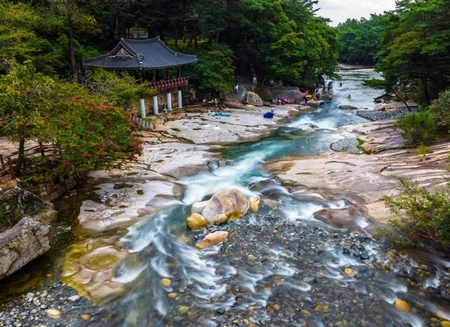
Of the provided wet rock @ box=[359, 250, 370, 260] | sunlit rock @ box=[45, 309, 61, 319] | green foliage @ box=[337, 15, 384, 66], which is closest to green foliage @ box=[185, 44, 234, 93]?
wet rock @ box=[359, 250, 370, 260]

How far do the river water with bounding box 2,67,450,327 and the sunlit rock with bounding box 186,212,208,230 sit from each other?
0.31 m

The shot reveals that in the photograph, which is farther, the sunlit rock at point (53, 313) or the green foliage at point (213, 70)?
the green foliage at point (213, 70)

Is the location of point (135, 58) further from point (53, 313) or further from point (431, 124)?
point (53, 313)

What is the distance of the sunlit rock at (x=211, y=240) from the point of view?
1241 centimetres

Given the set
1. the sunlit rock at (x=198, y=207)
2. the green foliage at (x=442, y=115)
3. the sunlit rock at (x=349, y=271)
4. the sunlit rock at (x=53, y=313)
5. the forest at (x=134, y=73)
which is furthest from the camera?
the green foliage at (x=442, y=115)

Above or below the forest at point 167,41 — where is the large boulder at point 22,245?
below

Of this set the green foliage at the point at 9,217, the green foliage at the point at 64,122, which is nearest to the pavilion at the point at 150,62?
the green foliage at the point at 64,122

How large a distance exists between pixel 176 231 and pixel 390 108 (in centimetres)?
3498

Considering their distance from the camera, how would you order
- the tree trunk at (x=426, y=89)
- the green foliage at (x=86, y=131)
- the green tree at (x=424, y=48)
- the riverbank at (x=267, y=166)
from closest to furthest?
the riverbank at (x=267, y=166), the green foliage at (x=86, y=131), the green tree at (x=424, y=48), the tree trunk at (x=426, y=89)

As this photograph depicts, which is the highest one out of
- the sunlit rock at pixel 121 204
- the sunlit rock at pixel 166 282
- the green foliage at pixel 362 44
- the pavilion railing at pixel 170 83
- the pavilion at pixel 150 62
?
the green foliage at pixel 362 44

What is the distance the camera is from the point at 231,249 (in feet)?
39.9

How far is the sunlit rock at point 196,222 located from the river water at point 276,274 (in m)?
0.31

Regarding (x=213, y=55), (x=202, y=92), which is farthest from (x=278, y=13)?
(x=202, y=92)

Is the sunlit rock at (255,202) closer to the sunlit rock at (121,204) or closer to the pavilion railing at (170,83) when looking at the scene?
the sunlit rock at (121,204)
